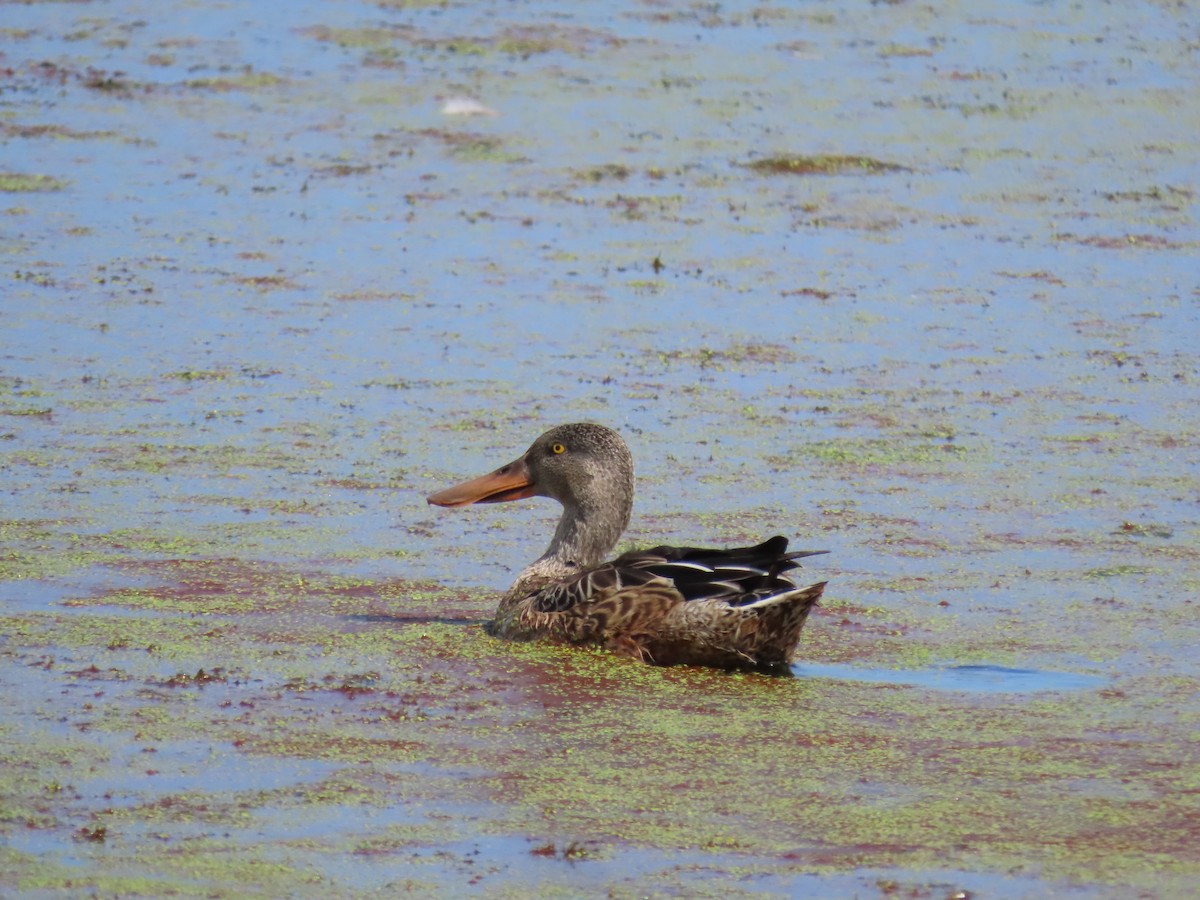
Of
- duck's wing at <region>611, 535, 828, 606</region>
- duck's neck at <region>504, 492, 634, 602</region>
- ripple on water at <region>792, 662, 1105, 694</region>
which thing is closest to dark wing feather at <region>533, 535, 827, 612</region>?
duck's wing at <region>611, 535, 828, 606</region>

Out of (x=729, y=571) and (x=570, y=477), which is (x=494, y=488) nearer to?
(x=570, y=477)

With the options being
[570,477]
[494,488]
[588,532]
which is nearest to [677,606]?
[588,532]

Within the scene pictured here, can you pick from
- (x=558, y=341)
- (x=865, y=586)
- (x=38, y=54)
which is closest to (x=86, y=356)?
(x=558, y=341)

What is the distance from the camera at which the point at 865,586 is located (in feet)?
22.9

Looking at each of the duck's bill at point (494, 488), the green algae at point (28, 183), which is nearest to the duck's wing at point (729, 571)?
the duck's bill at point (494, 488)

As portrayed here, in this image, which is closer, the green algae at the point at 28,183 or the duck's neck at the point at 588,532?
the duck's neck at the point at 588,532

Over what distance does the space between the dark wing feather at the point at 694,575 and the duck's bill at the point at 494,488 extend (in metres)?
0.75

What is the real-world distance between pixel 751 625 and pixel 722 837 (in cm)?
155

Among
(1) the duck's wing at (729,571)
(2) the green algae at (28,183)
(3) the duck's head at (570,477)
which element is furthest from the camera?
(2) the green algae at (28,183)

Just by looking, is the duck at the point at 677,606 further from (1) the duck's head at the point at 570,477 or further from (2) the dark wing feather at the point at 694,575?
(1) the duck's head at the point at 570,477

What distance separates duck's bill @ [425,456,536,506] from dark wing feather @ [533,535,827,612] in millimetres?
748

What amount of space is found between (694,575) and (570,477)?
2.74ft

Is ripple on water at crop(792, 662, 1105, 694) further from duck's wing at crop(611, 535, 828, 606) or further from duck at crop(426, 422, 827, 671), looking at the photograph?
duck's wing at crop(611, 535, 828, 606)

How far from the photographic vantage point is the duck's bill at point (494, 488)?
278 inches
